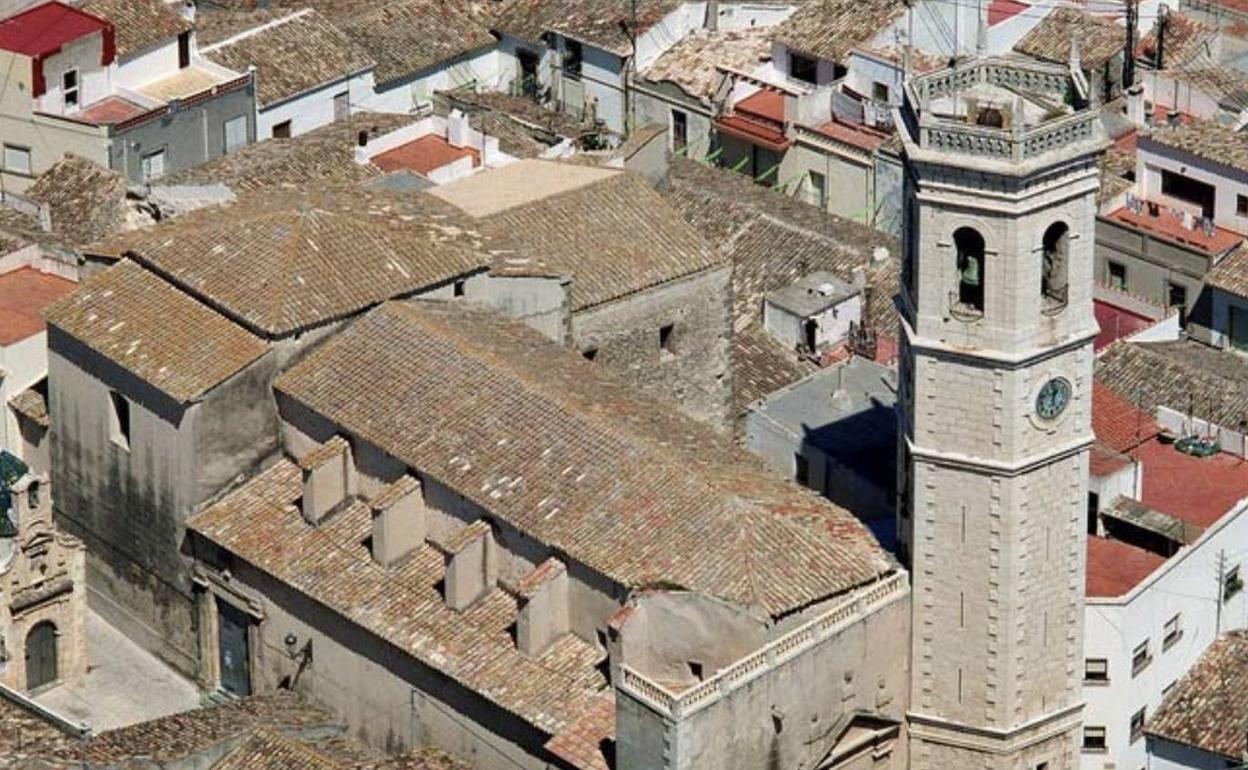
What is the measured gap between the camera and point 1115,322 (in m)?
98.6

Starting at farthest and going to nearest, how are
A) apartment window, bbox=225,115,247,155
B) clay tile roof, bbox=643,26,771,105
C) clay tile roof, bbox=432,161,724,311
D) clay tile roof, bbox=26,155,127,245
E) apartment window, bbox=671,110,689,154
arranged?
apartment window, bbox=671,110,689,154
clay tile roof, bbox=643,26,771,105
apartment window, bbox=225,115,247,155
clay tile roof, bbox=26,155,127,245
clay tile roof, bbox=432,161,724,311

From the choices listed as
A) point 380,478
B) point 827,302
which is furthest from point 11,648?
point 827,302

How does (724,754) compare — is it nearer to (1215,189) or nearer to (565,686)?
(565,686)

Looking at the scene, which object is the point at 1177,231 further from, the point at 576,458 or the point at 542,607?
the point at 542,607

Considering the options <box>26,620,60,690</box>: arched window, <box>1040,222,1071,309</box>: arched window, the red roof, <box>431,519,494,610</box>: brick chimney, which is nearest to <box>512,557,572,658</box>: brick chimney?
<box>431,519,494,610</box>: brick chimney

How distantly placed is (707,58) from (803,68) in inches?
98.4

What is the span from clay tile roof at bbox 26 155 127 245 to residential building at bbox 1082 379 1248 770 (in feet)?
74.9

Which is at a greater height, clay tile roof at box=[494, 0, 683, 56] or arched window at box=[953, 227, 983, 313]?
arched window at box=[953, 227, 983, 313]

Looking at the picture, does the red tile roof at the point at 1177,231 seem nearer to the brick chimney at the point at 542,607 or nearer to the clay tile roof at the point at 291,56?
the clay tile roof at the point at 291,56

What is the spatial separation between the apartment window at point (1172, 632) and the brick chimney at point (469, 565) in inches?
486

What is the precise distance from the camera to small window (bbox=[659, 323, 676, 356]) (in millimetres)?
91750

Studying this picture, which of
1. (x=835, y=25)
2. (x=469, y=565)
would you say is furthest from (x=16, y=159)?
(x=469, y=565)

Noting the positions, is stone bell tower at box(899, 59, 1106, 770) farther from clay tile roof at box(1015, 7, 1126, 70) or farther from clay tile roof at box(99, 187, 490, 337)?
clay tile roof at box(1015, 7, 1126, 70)

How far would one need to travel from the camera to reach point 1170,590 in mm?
83000
